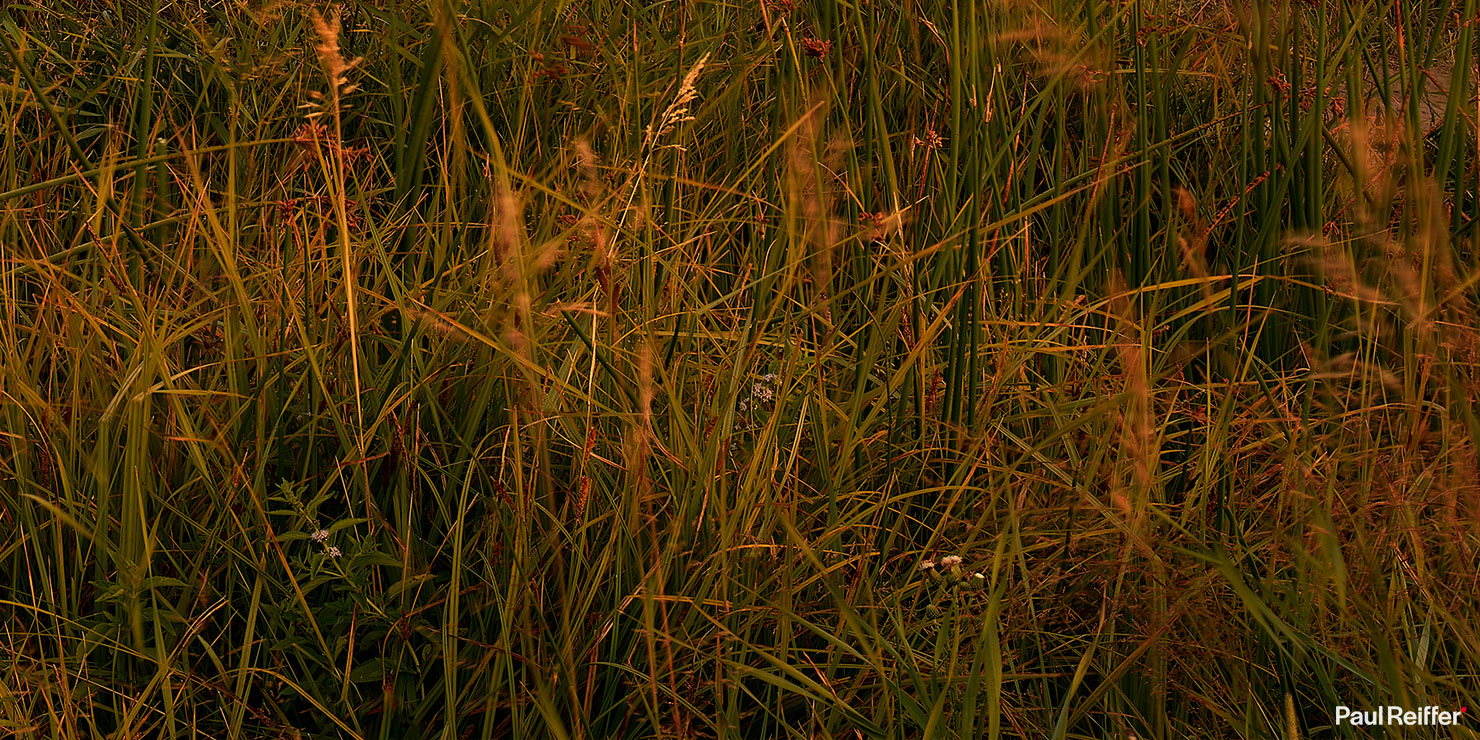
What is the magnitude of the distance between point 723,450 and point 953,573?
26cm

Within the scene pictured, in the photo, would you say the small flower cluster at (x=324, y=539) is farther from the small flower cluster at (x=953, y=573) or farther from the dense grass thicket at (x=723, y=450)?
the small flower cluster at (x=953, y=573)

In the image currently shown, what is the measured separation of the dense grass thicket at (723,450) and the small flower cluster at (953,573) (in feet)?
0.08

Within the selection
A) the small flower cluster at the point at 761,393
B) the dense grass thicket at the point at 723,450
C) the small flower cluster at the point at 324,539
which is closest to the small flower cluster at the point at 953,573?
the dense grass thicket at the point at 723,450

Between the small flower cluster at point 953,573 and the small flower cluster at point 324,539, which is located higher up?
the small flower cluster at point 324,539

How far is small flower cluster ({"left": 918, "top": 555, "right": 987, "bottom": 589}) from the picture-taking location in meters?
1.13

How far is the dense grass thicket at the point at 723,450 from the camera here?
115 centimetres

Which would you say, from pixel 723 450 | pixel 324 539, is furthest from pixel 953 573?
pixel 324 539

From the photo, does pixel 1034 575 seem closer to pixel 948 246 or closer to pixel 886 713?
pixel 886 713

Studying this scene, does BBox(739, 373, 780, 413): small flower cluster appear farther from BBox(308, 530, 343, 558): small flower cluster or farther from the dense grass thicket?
BBox(308, 530, 343, 558): small flower cluster

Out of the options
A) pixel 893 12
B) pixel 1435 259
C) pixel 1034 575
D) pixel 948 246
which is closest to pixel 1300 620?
pixel 1034 575

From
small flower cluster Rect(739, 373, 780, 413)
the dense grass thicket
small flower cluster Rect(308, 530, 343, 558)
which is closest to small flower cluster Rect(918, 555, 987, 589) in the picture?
the dense grass thicket

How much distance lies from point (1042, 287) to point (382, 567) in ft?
3.29

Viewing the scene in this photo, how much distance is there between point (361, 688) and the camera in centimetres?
121

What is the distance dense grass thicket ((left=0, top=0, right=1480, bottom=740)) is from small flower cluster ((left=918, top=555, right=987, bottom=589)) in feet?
0.08
